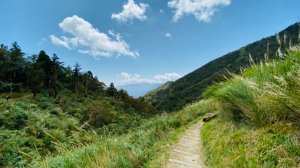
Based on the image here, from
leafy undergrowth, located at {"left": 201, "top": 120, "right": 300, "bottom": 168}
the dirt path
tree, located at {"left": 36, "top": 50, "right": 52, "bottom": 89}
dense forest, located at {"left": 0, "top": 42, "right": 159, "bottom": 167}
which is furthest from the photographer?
tree, located at {"left": 36, "top": 50, "right": 52, "bottom": 89}

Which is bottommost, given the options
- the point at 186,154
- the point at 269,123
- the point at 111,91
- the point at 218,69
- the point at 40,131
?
the point at 186,154

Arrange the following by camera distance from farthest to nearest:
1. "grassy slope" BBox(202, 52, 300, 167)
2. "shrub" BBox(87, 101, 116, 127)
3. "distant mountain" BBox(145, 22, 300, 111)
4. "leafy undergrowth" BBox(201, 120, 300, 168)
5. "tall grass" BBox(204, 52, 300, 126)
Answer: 1. "shrub" BBox(87, 101, 116, 127)
2. "distant mountain" BBox(145, 22, 300, 111)
3. "tall grass" BBox(204, 52, 300, 126)
4. "grassy slope" BBox(202, 52, 300, 167)
5. "leafy undergrowth" BBox(201, 120, 300, 168)

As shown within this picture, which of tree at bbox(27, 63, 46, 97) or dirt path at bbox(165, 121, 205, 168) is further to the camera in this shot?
tree at bbox(27, 63, 46, 97)

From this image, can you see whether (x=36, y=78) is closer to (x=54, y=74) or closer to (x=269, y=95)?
(x=54, y=74)

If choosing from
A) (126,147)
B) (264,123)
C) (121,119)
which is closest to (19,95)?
(121,119)

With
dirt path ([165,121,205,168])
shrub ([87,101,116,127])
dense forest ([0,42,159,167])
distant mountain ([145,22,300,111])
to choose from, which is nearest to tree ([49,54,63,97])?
dense forest ([0,42,159,167])

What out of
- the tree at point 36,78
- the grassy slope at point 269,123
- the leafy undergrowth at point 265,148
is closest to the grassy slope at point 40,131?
the tree at point 36,78

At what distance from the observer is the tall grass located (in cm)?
348

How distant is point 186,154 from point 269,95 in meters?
2.81

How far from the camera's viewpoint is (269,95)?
12.5ft

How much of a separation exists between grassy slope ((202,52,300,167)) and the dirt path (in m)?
0.44

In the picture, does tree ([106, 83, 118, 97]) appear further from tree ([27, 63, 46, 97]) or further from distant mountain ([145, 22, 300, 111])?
distant mountain ([145, 22, 300, 111])

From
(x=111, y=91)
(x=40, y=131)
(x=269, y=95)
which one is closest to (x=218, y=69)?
(x=111, y=91)

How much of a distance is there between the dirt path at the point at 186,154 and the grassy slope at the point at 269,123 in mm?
440
